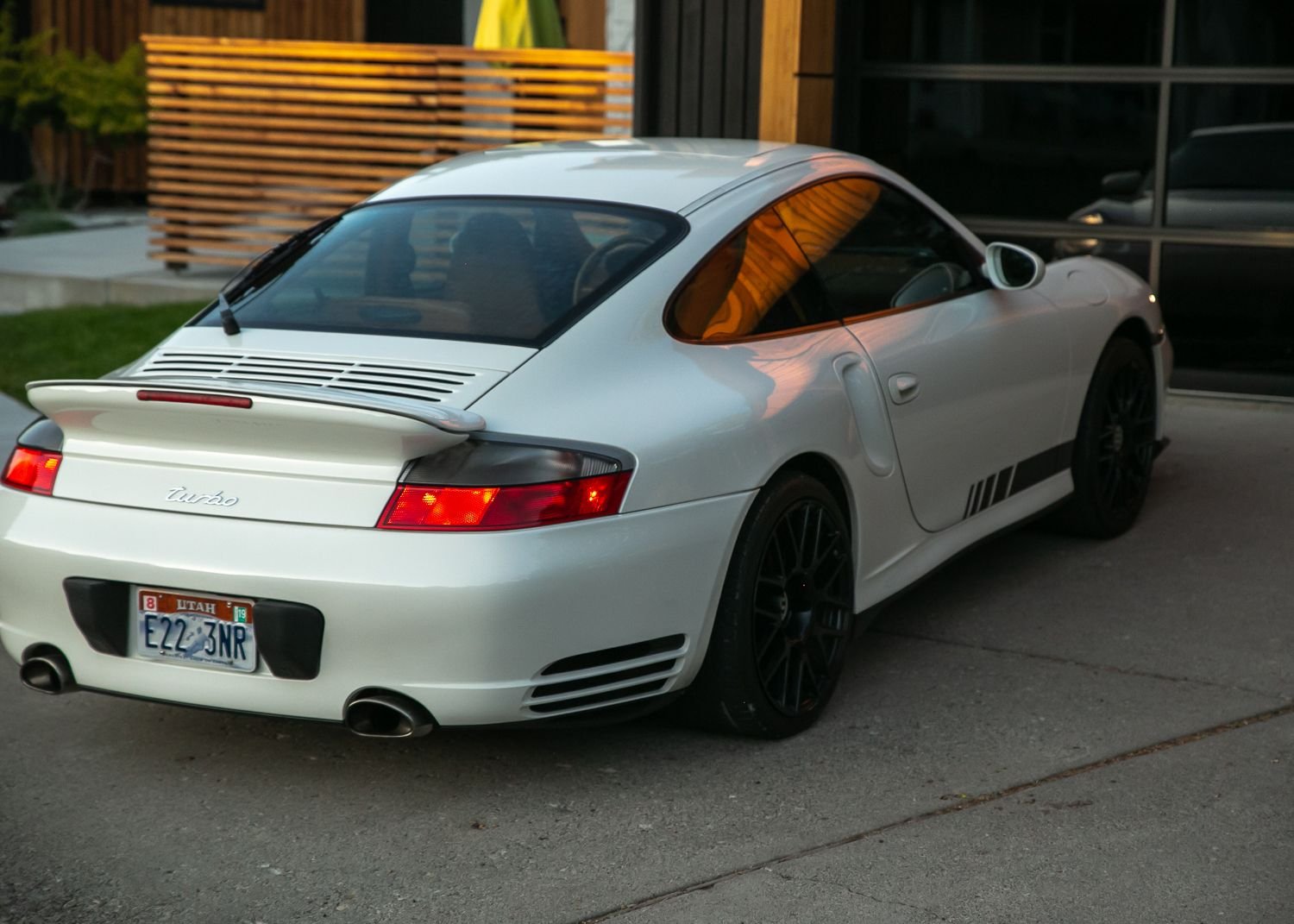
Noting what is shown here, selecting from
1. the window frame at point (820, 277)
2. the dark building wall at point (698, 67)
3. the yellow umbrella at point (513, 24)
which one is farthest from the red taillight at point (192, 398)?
the yellow umbrella at point (513, 24)

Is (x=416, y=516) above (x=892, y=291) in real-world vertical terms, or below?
below

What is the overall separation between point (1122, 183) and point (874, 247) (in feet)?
14.8

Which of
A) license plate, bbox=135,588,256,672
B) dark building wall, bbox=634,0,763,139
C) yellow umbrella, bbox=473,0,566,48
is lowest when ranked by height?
license plate, bbox=135,588,256,672

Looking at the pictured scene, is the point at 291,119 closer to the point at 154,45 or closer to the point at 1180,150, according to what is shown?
the point at 154,45

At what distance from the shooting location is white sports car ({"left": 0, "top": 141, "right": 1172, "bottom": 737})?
358 cm

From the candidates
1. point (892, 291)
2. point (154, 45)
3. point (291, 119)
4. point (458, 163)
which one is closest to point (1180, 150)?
point (892, 291)

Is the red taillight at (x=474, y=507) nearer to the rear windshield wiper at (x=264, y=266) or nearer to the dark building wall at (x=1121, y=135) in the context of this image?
the rear windshield wiper at (x=264, y=266)

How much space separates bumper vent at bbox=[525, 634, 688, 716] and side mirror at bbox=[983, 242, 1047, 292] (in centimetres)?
202

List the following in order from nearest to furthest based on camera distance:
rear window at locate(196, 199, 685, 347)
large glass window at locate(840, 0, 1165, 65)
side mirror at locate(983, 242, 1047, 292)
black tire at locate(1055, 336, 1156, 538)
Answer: rear window at locate(196, 199, 685, 347) < side mirror at locate(983, 242, 1047, 292) < black tire at locate(1055, 336, 1156, 538) < large glass window at locate(840, 0, 1165, 65)

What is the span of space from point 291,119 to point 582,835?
1009cm

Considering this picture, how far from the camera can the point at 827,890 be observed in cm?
341

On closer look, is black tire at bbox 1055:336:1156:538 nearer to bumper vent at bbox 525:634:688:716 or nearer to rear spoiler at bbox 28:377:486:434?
bumper vent at bbox 525:634:688:716

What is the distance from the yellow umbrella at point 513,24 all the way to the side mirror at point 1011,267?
25.1 ft

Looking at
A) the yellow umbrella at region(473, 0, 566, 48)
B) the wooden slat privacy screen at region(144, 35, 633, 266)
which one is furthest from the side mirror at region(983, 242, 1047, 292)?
the yellow umbrella at region(473, 0, 566, 48)
